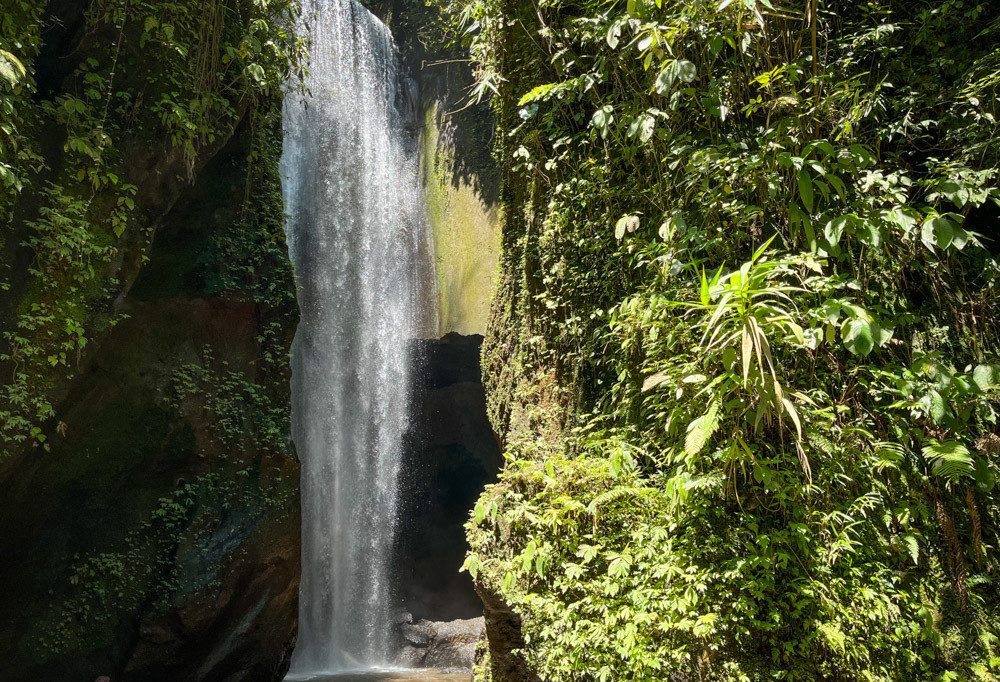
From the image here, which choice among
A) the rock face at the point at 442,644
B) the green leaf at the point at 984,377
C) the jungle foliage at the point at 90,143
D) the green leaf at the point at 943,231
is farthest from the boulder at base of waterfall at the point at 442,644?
the green leaf at the point at 943,231

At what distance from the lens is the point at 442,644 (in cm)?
1097

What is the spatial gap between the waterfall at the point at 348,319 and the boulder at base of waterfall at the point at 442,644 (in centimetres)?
44

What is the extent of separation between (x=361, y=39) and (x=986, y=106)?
12296mm

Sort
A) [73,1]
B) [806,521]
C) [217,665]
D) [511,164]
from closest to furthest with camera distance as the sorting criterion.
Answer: [806,521] → [511,164] → [73,1] → [217,665]

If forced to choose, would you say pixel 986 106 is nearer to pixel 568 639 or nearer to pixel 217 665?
pixel 568 639

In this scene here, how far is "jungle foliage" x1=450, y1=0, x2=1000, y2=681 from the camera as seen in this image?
2.86 meters

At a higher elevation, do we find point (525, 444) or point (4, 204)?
point (4, 204)

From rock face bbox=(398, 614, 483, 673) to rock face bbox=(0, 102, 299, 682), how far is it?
3088 mm

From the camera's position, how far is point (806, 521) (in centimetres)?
295

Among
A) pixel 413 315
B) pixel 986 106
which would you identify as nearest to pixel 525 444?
pixel 986 106

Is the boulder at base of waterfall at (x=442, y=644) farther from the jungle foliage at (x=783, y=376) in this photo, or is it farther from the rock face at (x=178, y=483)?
the jungle foliage at (x=783, y=376)

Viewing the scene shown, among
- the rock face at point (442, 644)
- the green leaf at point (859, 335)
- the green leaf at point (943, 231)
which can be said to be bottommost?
the rock face at point (442, 644)

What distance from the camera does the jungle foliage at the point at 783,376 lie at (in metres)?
2.86

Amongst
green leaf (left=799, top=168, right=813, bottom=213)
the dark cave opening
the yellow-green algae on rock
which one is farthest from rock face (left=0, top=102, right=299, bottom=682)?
green leaf (left=799, top=168, right=813, bottom=213)
